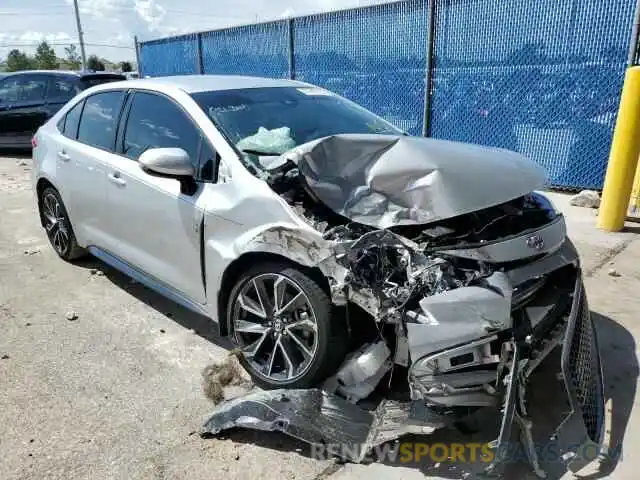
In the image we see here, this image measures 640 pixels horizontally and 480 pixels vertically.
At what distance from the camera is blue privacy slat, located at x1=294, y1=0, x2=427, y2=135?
8.95m

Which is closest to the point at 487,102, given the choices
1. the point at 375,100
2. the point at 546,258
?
the point at 375,100

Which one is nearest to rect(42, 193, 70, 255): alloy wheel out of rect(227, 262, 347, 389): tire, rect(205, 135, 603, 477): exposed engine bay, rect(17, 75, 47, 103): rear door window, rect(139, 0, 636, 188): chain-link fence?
rect(227, 262, 347, 389): tire

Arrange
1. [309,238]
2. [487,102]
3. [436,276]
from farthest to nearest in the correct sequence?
[487,102]
[309,238]
[436,276]

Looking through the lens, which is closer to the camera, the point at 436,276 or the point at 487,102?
the point at 436,276

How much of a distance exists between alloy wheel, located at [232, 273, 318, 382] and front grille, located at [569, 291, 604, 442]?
1.22m

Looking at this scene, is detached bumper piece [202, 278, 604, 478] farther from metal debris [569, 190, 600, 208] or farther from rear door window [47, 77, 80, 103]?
rear door window [47, 77, 80, 103]

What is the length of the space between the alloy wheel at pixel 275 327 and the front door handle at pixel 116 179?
139cm

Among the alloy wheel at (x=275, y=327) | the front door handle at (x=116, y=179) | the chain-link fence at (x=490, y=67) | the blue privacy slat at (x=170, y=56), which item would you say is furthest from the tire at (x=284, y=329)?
the blue privacy slat at (x=170, y=56)

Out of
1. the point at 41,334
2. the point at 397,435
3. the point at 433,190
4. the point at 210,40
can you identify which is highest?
the point at 210,40

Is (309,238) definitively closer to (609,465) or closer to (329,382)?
(329,382)

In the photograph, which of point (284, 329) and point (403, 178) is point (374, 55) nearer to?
point (403, 178)

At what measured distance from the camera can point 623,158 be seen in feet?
19.1

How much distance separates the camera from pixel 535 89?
771 cm

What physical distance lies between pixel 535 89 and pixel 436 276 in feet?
20.3
